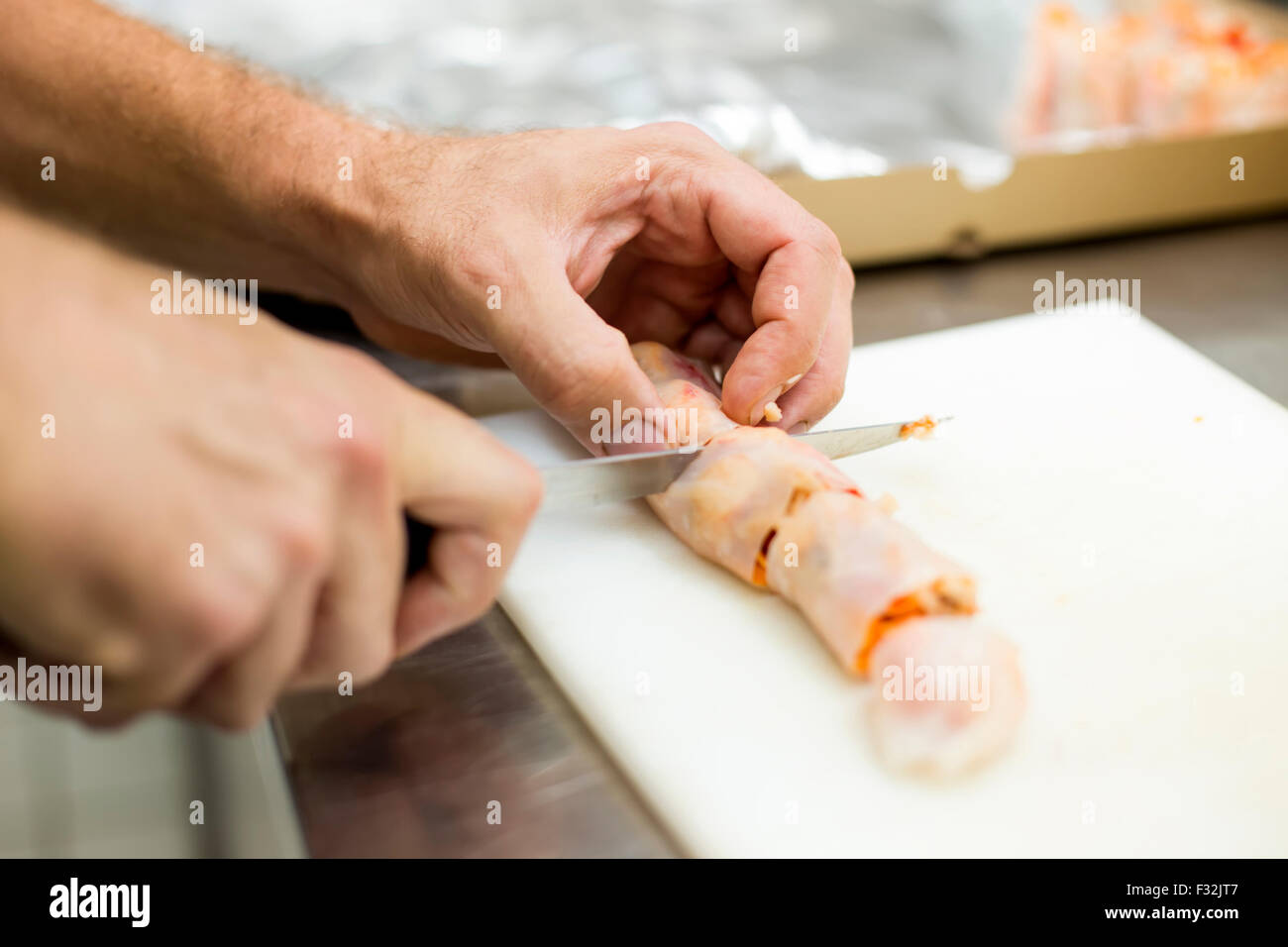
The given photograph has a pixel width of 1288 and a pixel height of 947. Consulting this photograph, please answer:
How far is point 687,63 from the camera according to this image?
2711 mm

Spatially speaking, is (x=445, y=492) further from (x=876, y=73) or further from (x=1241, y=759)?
(x=876, y=73)

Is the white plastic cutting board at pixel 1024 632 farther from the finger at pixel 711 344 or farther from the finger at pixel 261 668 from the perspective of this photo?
the finger at pixel 261 668

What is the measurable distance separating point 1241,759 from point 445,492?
0.92 m

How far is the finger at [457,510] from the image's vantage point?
2.89 ft

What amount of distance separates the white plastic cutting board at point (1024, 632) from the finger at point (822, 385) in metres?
0.10

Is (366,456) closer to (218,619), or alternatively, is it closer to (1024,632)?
(218,619)

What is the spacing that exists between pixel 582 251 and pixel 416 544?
2.26 ft

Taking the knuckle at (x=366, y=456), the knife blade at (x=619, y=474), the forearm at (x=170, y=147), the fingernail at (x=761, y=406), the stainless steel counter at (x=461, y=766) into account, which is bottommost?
the stainless steel counter at (x=461, y=766)

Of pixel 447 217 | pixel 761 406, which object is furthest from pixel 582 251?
pixel 761 406

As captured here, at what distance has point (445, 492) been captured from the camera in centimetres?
90

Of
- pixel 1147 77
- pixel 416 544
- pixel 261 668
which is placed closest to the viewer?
pixel 261 668

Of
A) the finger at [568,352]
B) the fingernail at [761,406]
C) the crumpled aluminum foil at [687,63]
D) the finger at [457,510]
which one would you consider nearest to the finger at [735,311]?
the fingernail at [761,406]
